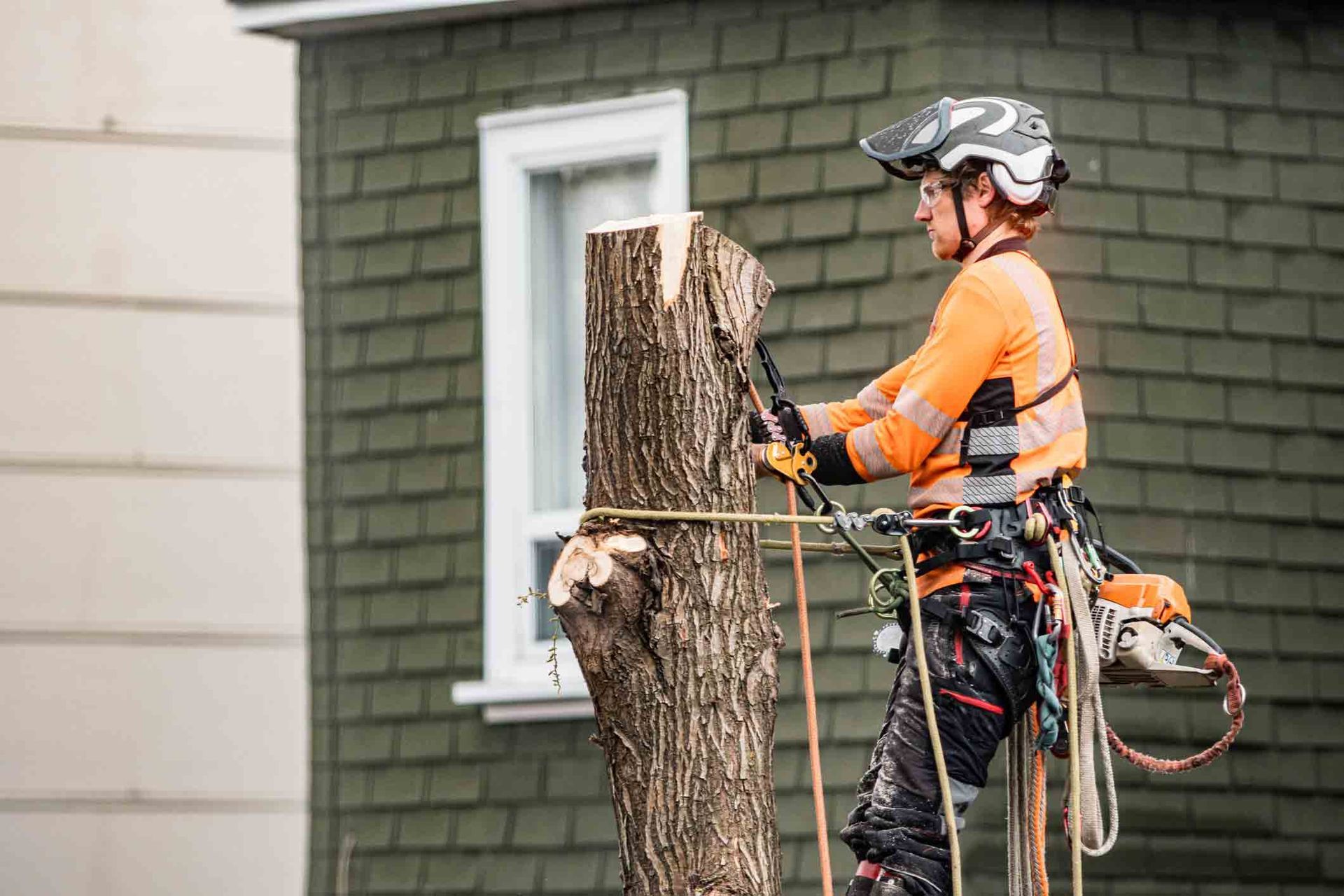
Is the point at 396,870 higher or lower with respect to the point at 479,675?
lower

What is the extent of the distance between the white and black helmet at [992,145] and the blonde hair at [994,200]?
20 millimetres

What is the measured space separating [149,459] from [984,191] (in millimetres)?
5990

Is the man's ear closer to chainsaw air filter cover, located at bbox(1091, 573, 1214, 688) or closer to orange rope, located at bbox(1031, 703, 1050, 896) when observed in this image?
chainsaw air filter cover, located at bbox(1091, 573, 1214, 688)

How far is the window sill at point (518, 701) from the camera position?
8781mm

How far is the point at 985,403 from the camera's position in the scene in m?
4.75

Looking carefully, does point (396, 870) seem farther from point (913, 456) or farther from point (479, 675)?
point (913, 456)

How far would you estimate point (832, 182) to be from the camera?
8.33 m

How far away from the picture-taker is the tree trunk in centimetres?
448

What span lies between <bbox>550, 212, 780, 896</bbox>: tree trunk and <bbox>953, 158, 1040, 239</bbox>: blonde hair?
1.95ft

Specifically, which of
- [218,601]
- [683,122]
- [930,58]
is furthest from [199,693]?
[930,58]

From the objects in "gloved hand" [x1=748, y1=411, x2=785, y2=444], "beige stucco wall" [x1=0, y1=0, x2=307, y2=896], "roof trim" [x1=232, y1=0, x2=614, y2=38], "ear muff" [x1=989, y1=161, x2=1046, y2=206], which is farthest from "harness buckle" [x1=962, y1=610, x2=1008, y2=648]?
"beige stucco wall" [x1=0, y1=0, x2=307, y2=896]

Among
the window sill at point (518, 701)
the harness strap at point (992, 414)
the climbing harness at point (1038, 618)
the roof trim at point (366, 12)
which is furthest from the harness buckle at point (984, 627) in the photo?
the roof trim at point (366, 12)

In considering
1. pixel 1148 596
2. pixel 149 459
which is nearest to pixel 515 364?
pixel 149 459

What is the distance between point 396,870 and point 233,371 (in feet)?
7.80
